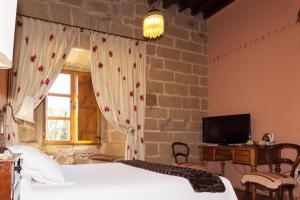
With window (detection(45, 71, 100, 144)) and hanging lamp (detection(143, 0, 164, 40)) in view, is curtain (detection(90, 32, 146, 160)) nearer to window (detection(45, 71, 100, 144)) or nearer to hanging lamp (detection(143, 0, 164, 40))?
hanging lamp (detection(143, 0, 164, 40))

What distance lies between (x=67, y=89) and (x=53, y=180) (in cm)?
450

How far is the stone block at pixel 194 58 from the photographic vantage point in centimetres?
572

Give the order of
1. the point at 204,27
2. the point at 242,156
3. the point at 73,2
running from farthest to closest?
1. the point at 204,27
2. the point at 73,2
3. the point at 242,156

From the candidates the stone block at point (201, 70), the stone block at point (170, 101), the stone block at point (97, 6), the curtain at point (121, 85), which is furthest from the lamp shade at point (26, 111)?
the stone block at point (201, 70)

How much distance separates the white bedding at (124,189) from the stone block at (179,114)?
9.89 feet

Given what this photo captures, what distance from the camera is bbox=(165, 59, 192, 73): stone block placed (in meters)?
5.50

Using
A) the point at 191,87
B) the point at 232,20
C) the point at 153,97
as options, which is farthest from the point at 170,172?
the point at 232,20

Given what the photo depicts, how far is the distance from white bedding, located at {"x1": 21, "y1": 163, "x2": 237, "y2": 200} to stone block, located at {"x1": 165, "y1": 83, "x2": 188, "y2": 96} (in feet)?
10.1

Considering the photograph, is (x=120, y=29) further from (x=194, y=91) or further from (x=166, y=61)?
(x=194, y=91)

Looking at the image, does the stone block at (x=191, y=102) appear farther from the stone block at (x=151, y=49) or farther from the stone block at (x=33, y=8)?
the stone block at (x=33, y=8)

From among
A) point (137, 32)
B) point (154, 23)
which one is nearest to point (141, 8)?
point (137, 32)

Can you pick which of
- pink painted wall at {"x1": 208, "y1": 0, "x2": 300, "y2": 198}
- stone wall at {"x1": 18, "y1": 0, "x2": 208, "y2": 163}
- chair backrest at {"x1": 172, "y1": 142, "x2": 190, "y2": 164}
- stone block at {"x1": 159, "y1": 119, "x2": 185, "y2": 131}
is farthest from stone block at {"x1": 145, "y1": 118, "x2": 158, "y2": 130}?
pink painted wall at {"x1": 208, "y1": 0, "x2": 300, "y2": 198}

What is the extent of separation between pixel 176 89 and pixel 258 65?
145cm

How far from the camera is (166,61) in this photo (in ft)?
18.0
